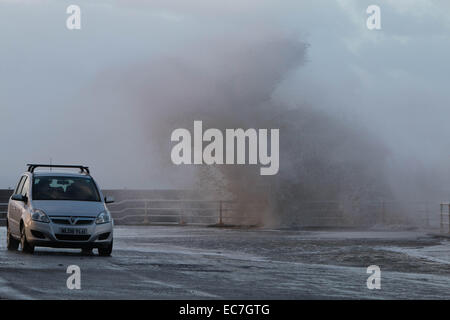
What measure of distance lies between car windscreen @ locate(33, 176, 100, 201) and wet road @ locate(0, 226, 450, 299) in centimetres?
119

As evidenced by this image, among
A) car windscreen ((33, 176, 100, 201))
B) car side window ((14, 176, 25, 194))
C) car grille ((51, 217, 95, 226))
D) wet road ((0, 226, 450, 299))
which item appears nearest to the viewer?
wet road ((0, 226, 450, 299))

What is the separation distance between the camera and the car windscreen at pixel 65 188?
2223cm

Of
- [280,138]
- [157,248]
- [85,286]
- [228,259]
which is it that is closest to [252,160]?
[280,138]

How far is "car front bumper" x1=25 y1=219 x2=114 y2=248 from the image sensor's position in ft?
68.6

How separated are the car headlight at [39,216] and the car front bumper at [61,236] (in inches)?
2.9

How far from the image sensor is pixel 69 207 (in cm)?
2145

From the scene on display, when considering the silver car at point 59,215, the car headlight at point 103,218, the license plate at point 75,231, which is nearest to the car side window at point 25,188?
the silver car at point 59,215

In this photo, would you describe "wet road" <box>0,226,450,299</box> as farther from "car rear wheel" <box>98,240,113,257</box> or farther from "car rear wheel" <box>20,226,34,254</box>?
"car rear wheel" <box>98,240,113,257</box>

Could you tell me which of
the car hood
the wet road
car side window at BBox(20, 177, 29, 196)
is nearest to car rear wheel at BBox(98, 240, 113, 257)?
the wet road

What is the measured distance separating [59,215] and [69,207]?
366 millimetres

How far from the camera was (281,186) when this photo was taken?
163 ft

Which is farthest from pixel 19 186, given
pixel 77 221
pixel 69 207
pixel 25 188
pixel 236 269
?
pixel 236 269

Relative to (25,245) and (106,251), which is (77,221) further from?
(25,245)
